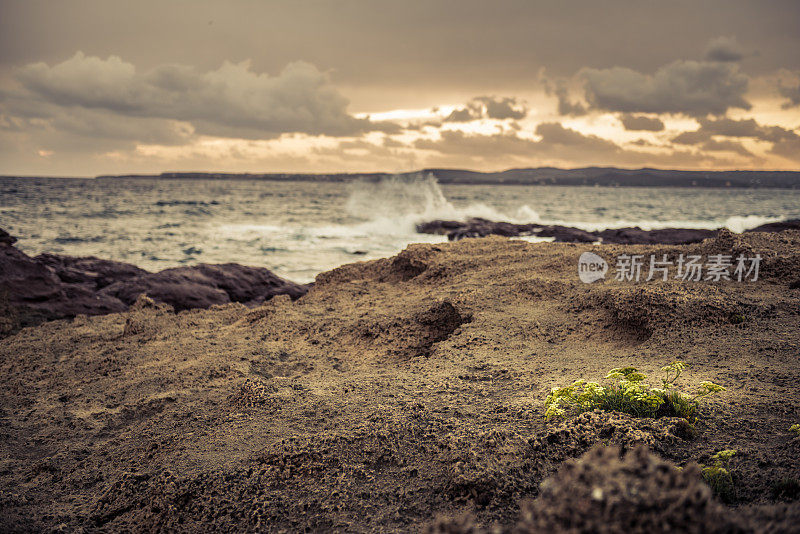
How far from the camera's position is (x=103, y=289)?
381 inches

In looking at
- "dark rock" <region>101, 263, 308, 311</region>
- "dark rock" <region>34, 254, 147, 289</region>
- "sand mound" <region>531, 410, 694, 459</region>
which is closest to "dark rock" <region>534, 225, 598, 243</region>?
"dark rock" <region>101, 263, 308, 311</region>

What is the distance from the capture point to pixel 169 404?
3865 millimetres

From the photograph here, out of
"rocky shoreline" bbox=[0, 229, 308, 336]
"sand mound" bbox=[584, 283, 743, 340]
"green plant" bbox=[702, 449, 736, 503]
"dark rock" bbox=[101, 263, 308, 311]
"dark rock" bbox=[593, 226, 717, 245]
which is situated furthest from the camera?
"dark rock" bbox=[593, 226, 717, 245]

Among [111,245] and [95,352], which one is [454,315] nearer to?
[95,352]

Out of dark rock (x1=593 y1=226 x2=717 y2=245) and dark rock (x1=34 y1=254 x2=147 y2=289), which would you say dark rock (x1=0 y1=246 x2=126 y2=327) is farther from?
dark rock (x1=593 y1=226 x2=717 y2=245)

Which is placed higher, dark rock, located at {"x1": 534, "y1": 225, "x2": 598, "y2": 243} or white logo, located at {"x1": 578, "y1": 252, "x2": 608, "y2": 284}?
white logo, located at {"x1": 578, "y1": 252, "x2": 608, "y2": 284}

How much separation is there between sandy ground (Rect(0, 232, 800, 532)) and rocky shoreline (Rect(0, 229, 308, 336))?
62.1 inches

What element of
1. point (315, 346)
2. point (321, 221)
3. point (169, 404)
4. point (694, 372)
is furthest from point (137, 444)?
point (321, 221)

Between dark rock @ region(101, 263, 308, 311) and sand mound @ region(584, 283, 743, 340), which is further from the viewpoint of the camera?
dark rock @ region(101, 263, 308, 311)

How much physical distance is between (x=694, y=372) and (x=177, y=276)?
9.09 metres

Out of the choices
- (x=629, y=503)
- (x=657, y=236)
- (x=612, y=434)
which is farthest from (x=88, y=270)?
(x=657, y=236)

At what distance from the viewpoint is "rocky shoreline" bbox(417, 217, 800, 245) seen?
16.4 m

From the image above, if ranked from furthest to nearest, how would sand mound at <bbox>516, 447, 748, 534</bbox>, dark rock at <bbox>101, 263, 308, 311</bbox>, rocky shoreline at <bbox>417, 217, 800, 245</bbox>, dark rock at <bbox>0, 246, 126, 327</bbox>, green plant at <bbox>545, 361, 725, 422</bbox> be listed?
rocky shoreline at <bbox>417, 217, 800, 245</bbox>
dark rock at <bbox>101, 263, 308, 311</bbox>
dark rock at <bbox>0, 246, 126, 327</bbox>
green plant at <bbox>545, 361, 725, 422</bbox>
sand mound at <bbox>516, 447, 748, 534</bbox>

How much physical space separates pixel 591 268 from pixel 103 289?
29.8 feet
